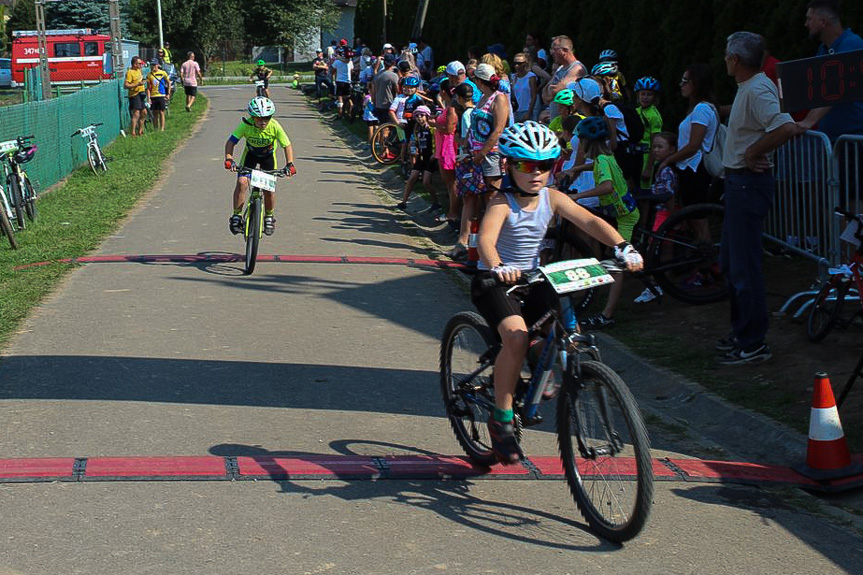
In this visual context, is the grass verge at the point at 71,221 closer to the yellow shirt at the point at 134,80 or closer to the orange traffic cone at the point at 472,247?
the yellow shirt at the point at 134,80

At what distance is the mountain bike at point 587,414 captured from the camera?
5.10 m

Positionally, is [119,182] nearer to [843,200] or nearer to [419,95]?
[419,95]

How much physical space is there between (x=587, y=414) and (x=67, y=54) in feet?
172

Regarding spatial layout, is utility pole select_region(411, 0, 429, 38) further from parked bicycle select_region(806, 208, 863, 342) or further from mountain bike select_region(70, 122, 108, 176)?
parked bicycle select_region(806, 208, 863, 342)

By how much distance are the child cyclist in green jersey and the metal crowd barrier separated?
523cm

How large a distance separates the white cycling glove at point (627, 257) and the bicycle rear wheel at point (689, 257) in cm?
482

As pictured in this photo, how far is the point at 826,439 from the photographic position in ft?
20.2

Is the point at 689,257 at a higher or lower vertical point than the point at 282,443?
higher

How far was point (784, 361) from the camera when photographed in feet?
27.3

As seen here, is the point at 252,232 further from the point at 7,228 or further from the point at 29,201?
the point at 29,201

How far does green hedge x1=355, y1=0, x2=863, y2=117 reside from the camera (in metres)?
12.5

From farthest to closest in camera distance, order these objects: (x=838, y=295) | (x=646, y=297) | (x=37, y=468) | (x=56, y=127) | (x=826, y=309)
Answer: (x=56, y=127) → (x=646, y=297) → (x=826, y=309) → (x=838, y=295) → (x=37, y=468)

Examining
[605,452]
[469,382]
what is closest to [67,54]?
[469,382]

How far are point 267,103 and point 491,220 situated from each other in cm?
778
